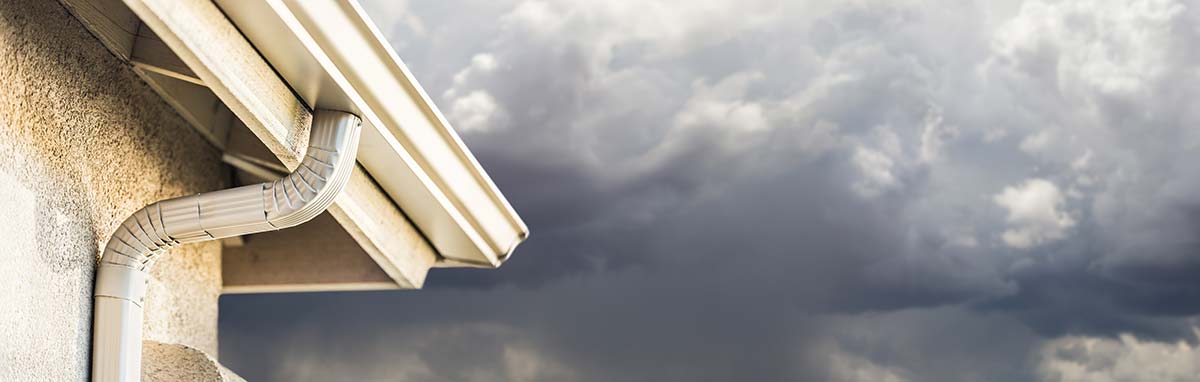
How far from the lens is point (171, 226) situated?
10.2ft

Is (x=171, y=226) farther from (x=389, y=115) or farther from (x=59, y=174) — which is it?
(x=389, y=115)

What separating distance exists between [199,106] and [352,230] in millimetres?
713

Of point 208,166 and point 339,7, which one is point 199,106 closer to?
point 208,166

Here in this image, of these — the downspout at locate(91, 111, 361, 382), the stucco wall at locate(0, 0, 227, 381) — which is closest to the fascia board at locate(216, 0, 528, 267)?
the downspout at locate(91, 111, 361, 382)

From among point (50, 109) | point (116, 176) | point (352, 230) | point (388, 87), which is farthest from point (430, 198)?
point (50, 109)

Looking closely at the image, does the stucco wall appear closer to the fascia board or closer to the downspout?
the downspout

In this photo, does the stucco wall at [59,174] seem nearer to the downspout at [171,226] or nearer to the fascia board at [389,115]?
the downspout at [171,226]

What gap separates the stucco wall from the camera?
9.26 feet

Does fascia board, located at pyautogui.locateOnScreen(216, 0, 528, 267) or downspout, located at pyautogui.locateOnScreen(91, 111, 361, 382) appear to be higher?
fascia board, located at pyautogui.locateOnScreen(216, 0, 528, 267)

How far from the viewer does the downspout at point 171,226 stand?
3.09 m

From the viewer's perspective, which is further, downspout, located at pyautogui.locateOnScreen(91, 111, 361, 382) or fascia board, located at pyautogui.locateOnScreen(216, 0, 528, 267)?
downspout, located at pyautogui.locateOnScreen(91, 111, 361, 382)

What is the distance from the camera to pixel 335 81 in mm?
3053

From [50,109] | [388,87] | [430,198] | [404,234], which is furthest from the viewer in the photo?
[404,234]

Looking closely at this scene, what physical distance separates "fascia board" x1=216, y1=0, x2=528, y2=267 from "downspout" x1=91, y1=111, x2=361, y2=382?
6.4 inches
